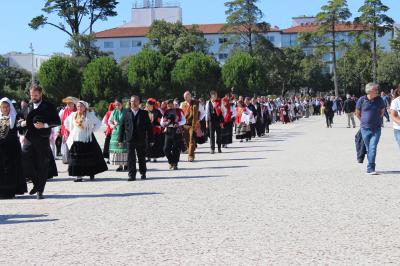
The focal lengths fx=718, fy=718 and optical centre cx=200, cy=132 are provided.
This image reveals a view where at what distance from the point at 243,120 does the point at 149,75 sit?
156ft

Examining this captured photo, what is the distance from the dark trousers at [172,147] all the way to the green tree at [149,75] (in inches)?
2246

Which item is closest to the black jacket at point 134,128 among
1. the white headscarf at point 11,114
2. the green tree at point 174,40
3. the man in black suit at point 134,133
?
the man in black suit at point 134,133

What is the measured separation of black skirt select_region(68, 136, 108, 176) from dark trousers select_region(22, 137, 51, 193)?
2.23m

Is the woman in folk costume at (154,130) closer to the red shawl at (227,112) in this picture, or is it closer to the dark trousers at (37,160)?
the red shawl at (227,112)

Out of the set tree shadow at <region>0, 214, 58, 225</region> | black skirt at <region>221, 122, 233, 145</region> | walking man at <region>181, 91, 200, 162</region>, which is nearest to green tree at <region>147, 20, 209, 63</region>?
black skirt at <region>221, 122, 233, 145</region>

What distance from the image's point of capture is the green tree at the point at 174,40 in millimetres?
85875

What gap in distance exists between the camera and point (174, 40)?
87938 millimetres

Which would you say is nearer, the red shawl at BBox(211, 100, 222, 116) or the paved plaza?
the paved plaza

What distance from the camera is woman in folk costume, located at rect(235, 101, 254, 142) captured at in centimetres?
2795

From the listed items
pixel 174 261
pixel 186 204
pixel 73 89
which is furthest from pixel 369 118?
pixel 73 89

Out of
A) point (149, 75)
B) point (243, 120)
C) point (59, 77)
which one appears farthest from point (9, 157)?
point (149, 75)

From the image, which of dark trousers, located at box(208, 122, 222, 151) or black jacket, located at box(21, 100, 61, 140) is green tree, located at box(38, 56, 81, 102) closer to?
dark trousers, located at box(208, 122, 222, 151)

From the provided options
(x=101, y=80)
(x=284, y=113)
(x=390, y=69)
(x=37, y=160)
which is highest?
(x=390, y=69)

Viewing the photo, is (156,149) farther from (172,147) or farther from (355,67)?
(355,67)
